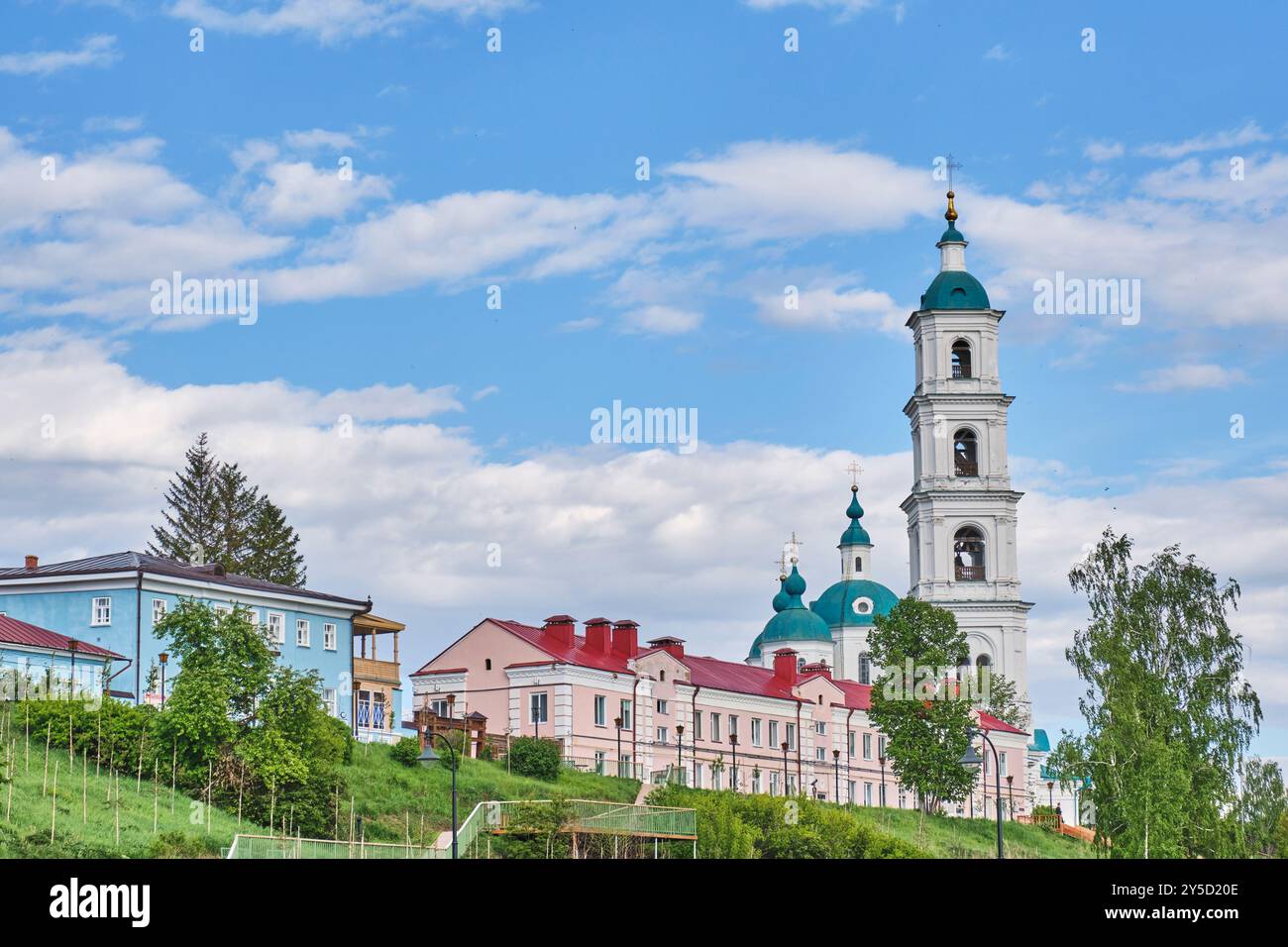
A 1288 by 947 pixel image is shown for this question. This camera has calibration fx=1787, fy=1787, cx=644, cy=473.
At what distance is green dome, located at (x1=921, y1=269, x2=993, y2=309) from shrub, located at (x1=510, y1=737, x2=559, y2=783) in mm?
58510

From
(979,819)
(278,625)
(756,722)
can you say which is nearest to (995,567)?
(979,819)

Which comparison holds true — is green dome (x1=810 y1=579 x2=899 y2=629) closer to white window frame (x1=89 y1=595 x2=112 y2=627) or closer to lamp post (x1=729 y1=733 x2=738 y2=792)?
lamp post (x1=729 y1=733 x2=738 y2=792)

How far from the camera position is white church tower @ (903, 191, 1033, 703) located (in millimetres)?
108000

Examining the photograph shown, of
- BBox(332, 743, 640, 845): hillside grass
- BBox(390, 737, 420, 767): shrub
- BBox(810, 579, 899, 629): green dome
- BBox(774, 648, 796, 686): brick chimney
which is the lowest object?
BBox(332, 743, 640, 845): hillside grass

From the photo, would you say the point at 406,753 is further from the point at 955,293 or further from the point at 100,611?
the point at 955,293

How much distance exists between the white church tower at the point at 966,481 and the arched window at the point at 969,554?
0.20 ft

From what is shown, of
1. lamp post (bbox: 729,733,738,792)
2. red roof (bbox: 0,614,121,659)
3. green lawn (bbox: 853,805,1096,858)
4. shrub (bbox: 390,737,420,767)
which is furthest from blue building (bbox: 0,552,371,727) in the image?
green lawn (bbox: 853,805,1096,858)

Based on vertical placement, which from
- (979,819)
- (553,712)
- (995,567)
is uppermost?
(995,567)

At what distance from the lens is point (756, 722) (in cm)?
7744

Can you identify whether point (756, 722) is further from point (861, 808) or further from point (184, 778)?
point (184, 778)

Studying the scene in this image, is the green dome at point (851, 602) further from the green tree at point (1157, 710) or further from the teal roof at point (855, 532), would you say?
the green tree at point (1157, 710)

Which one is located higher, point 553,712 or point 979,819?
point 553,712

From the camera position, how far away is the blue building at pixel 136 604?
56.4 m
